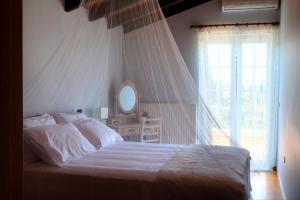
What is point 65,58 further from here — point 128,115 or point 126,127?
point 128,115

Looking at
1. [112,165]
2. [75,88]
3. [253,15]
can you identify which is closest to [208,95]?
[253,15]

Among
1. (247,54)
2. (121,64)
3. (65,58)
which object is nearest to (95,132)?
(65,58)

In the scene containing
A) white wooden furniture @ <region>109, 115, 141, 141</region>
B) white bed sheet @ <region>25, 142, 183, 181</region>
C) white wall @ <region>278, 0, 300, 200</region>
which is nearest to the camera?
white bed sheet @ <region>25, 142, 183, 181</region>

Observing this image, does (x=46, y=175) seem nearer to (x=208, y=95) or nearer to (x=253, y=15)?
(x=208, y=95)

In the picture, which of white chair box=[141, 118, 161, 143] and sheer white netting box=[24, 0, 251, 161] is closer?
sheer white netting box=[24, 0, 251, 161]

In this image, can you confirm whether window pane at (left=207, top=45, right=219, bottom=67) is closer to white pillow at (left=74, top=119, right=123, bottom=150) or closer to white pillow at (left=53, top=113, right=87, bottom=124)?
white pillow at (left=74, top=119, right=123, bottom=150)

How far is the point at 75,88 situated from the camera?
12.7 feet

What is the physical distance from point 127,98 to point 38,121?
85.1 inches

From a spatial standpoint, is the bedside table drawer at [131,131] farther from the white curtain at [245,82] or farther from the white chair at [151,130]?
the white curtain at [245,82]

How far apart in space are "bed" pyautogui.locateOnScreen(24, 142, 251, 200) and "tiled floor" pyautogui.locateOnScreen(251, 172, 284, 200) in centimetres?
137

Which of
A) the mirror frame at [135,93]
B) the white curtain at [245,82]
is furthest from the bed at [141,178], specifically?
the white curtain at [245,82]

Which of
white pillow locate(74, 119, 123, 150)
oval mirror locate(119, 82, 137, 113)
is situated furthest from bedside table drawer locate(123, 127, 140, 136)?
white pillow locate(74, 119, 123, 150)

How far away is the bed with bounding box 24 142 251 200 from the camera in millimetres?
2223

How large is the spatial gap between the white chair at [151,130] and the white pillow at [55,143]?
179cm
